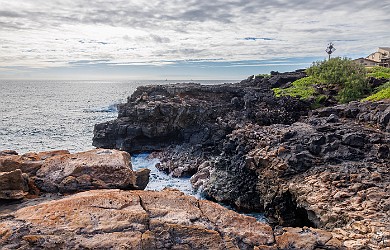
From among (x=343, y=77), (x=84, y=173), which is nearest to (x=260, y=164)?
(x=84, y=173)

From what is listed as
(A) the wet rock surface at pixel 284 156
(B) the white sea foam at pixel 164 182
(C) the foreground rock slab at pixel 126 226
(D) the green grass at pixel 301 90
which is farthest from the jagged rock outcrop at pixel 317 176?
(D) the green grass at pixel 301 90

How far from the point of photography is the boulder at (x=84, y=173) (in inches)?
454

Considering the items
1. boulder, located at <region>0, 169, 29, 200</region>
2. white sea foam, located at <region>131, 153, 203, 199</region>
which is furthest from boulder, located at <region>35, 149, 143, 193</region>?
white sea foam, located at <region>131, 153, 203, 199</region>

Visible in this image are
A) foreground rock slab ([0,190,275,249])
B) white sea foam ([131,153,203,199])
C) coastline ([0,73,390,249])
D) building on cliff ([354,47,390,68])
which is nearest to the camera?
foreground rock slab ([0,190,275,249])

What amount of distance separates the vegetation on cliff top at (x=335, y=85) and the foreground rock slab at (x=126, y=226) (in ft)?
109

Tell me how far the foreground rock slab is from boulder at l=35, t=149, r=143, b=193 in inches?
43.6

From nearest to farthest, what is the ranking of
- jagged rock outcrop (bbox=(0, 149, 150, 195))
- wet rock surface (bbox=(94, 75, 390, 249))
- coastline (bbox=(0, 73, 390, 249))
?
coastline (bbox=(0, 73, 390, 249)) → jagged rock outcrop (bbox=(0, 149, 150, 195)) → wet rock surface (bbox=(94, 75, 390, 249))

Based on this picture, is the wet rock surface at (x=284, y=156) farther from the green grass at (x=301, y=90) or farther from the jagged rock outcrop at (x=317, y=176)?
the green grass at (x=301, y=90)

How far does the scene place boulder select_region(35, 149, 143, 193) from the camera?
11.5 metres

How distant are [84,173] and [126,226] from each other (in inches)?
149

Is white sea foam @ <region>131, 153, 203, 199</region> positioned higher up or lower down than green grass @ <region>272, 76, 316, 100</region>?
lower down

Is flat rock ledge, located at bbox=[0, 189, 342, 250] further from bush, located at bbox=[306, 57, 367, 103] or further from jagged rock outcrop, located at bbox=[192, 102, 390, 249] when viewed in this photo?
bush, located at bbox=[306, 57, 367, 103]

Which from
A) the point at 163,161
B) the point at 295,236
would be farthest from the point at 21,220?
the point at 163,161

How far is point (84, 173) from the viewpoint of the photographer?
12.0 metres
